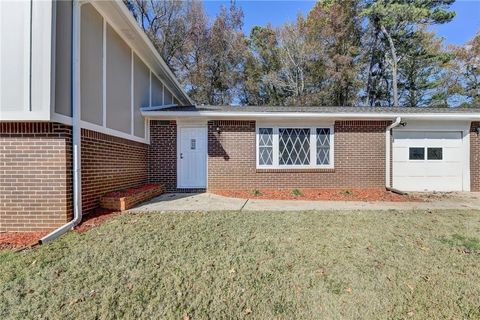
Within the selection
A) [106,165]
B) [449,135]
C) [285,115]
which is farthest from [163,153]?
[449,135]

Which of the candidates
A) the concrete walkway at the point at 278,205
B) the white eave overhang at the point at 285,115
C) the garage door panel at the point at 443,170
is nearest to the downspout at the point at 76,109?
the concrete walkway at the point at 278,205

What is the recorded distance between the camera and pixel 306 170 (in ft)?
27.8

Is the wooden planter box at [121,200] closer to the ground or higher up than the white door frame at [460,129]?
closer to the ground

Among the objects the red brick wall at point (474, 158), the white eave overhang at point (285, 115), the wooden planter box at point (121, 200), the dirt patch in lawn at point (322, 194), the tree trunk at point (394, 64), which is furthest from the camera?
the tree trunk at point (394, 64)

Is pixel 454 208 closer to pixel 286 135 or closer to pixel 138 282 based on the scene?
pixel 286 135

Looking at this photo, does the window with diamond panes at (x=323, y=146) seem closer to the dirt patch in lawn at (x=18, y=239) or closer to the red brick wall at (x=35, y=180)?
the red brick wall at (x=35, y=180)

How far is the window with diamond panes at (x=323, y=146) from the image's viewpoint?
8.51m

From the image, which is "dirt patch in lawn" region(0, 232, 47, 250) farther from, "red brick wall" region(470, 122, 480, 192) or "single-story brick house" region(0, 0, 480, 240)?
"red brick wall" region(470, 122, 480, 192)

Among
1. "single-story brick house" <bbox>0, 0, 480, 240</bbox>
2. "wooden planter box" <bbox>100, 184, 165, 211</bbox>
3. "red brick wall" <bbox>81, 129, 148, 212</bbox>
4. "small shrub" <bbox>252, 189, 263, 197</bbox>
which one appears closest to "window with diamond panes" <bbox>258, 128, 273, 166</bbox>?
"single-story brick house" <bbox>0, 0, 480, 240</bbox>

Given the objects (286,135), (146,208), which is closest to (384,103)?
(286,135)

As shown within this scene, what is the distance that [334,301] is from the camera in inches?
102

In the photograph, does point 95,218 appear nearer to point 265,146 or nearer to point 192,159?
point 192,159

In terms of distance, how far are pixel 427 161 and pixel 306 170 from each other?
4124mm

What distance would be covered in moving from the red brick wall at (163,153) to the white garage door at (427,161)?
7.12 m
